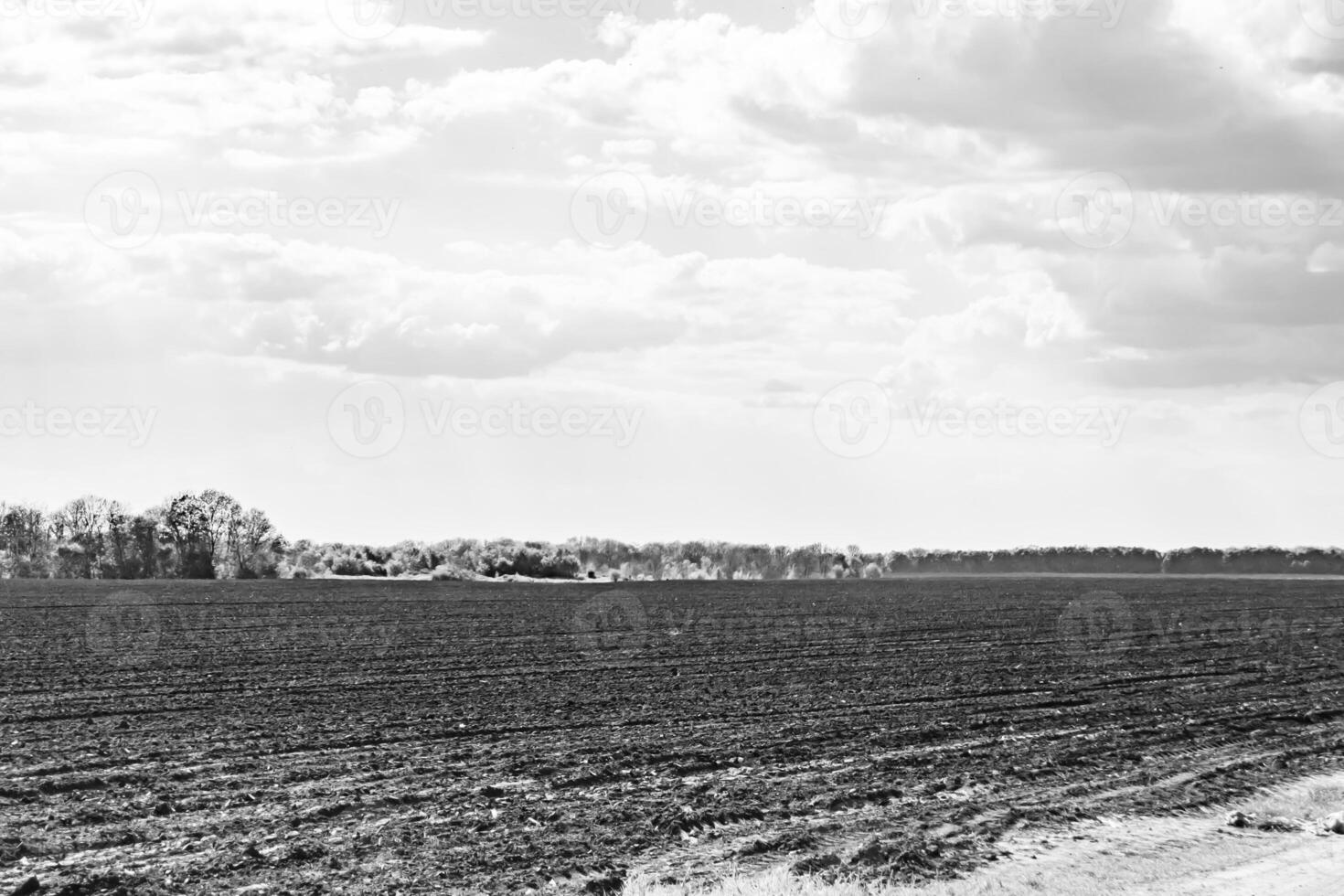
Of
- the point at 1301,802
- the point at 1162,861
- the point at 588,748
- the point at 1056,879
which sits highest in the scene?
the point at 588,748

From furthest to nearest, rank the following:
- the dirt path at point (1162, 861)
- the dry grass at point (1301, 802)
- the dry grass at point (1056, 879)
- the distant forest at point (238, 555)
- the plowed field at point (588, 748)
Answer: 1. the distant forest at point (238, 555)
2. the dry grass at point (1301, 802)
3. the plowed field at point (588, 748)
4. the dirt path at point (1162, 861)
5. the dry grass at point (1056, 879)

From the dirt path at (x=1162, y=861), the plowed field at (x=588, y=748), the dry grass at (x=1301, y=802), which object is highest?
the plowed field at (x=588, y=748)

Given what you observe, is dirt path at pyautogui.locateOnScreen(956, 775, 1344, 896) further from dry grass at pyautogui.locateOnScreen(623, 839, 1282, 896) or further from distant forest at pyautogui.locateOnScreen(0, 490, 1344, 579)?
distant forest at pyautogui.locateOnScreen(0, 490, 1344, 579)

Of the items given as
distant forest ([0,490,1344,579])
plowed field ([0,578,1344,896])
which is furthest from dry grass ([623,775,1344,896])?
distant forest ([0,490,1344,579])

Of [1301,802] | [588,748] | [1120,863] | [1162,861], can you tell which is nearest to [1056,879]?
[1120,863]

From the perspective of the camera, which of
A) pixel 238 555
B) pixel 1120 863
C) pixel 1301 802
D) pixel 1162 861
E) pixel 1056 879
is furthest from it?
pixel 238 555

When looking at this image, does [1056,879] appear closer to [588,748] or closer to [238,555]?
[588,748]

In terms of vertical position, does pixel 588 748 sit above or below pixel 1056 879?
above

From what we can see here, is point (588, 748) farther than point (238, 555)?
No

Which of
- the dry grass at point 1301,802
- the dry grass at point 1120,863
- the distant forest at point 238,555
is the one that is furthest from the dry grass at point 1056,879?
the distant forest at point 238,555

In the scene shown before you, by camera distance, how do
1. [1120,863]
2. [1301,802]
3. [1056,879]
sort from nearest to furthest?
[1056,879], [1120,863], [1301,802]

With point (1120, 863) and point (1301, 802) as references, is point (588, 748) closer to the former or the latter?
point (1120, 863)

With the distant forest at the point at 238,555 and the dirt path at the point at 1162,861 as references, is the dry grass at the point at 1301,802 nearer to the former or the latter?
the dirt path at the point at 1162,861

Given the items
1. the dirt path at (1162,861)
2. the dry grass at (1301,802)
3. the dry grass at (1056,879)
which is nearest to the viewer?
the dry grass at (1056,879)
